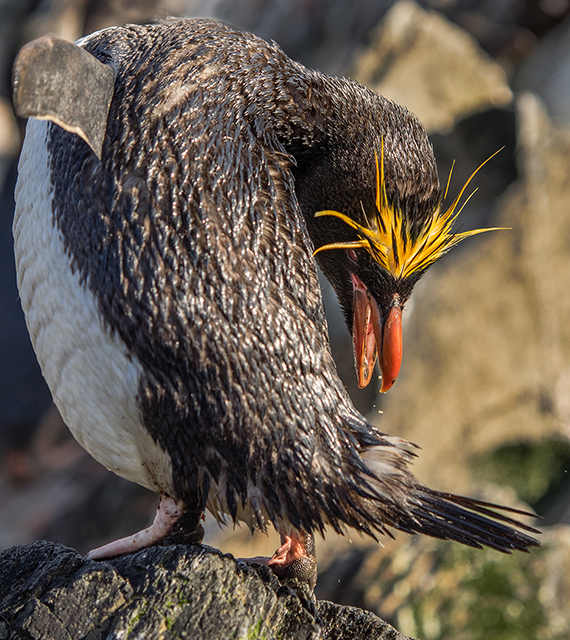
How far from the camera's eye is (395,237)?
2.09 metres

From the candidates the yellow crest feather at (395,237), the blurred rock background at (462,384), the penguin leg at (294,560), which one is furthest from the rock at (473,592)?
the yellow crest feather at (395,237)

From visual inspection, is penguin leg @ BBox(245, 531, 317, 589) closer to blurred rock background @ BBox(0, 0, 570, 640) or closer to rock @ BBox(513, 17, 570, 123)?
blurred rock background @ BBox(0, 0, 570, 640)

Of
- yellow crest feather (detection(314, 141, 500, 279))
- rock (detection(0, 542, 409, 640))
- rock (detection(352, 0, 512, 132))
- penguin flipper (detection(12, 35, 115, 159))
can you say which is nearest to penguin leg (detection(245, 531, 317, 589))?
rock (detection(0, 542, 409, 640))

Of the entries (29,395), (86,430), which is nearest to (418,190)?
(86,430)

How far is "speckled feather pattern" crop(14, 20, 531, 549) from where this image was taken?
1.73 m

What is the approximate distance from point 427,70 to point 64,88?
217 inches

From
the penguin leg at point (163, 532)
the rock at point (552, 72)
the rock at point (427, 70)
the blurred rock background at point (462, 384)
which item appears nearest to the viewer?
the penguin leg at point (163, 532)

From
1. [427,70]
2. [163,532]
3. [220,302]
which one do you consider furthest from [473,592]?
[427,70]

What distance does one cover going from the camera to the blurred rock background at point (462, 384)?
361 centimetres

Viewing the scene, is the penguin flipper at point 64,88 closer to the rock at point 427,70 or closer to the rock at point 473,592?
the rock at point 473,592

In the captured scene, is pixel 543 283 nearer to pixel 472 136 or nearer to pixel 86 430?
pixel 472 136

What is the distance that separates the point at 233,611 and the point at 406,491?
0.55m

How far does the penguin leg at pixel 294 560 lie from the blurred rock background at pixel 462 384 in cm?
181

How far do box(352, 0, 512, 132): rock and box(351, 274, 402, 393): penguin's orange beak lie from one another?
4.44 metres
